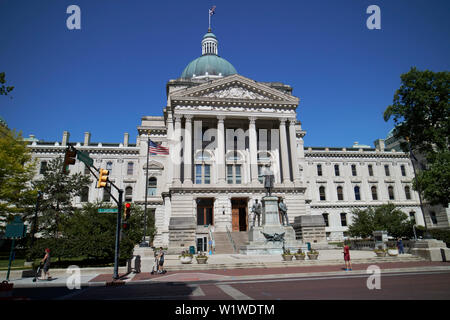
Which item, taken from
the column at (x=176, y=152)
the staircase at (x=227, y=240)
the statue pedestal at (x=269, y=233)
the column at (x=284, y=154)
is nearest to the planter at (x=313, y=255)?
the statue pedestal at (x=269, y=233)

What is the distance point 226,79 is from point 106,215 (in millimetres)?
27938

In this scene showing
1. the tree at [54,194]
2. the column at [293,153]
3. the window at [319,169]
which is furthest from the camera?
the window at [319,169]

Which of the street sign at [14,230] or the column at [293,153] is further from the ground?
the column at [293,153]

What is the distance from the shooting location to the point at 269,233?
84.0 ft

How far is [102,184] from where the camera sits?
529 inches

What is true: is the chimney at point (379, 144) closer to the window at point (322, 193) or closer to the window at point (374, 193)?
the window at point (374, 193)

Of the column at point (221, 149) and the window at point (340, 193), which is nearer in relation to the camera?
the column at point (221, 149)

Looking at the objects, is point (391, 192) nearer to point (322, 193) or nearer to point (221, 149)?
point (322, 193)

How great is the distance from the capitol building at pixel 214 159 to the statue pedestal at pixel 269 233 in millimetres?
8718

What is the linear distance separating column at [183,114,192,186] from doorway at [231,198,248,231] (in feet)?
23.1

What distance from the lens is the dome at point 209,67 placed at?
55094mm

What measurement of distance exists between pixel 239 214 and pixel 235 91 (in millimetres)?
18085

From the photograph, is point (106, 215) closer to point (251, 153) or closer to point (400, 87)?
point (251, 153)
